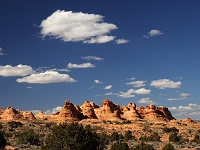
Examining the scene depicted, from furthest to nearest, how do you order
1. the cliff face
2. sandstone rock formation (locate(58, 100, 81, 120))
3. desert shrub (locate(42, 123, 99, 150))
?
the cliff face
sandstone rock formation (locate(58, 100, 81, 120))
desert shrub (locate(42, 123, 99, 150))

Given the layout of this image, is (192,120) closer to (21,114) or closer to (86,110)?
(86,110)

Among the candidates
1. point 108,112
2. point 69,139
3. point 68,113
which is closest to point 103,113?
point 108,112

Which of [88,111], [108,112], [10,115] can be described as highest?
[88,111]

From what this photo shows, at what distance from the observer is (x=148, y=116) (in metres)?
118

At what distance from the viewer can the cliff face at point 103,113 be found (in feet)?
326

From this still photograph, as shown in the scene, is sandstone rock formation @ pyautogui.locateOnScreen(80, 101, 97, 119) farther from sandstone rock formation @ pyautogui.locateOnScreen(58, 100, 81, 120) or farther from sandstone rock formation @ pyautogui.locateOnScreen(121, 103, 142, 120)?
sandstone rock formation @ pyautogui.locateOnScreen(121, 103, 142, 120)

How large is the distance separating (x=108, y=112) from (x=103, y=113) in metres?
1.79

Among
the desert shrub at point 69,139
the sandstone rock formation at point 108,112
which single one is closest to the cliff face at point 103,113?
the sandstone rock formation at point 108,112

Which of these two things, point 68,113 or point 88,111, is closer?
point 68,113

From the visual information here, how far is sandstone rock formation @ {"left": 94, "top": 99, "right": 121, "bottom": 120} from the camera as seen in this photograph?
354 ft

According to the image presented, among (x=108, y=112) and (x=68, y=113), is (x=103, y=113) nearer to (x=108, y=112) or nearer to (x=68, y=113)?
(x=108, y=112)

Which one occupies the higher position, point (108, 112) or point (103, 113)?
point (108, 112)

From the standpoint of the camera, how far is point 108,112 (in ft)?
363

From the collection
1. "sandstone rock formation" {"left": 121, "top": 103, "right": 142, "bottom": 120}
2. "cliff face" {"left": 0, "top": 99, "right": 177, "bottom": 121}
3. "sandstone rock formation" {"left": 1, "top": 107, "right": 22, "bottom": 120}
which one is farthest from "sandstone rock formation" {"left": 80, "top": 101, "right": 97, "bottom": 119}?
"sandstone rock formation" {"left": 1, "top": 107, "right": 22, "bottom": 120}
